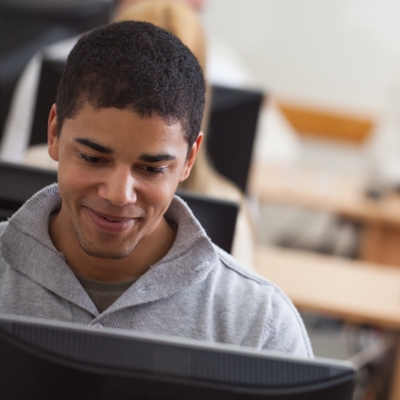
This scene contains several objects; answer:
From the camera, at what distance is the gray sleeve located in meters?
1.07

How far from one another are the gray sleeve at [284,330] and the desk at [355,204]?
6.96 feet

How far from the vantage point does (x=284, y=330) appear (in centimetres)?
108

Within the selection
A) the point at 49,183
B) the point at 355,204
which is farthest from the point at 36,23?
the point at 49,183

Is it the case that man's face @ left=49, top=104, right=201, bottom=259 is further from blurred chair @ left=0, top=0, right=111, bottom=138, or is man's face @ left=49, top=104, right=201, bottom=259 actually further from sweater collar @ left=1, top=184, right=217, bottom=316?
blurred chair @ left=0, top=0, right=111, bottom=138

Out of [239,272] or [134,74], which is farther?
[239,272]

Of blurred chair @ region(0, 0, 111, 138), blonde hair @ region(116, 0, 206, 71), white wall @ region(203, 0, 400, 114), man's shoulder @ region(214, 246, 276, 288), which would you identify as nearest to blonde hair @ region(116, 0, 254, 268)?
blonde hair @ region(116, 0, 206, 71)

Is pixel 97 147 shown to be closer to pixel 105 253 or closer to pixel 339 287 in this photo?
pixel 105 253

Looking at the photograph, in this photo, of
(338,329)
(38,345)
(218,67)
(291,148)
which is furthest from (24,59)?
(38,345)

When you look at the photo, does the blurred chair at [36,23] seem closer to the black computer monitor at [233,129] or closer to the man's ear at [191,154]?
the black computer monitor at [233,129]

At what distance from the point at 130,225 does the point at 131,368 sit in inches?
13.0

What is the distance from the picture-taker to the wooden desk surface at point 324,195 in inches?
128

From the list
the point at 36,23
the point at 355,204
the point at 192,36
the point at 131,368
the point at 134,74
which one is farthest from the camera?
the point at 36,23

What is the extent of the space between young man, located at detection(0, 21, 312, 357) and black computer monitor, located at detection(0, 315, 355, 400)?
0.89ft

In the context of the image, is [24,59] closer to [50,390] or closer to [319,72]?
[319,72]
